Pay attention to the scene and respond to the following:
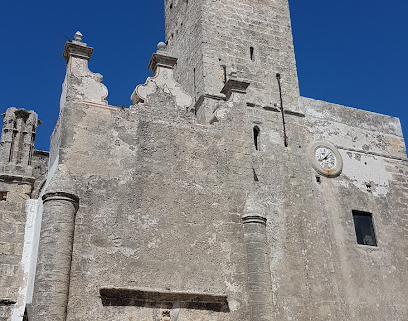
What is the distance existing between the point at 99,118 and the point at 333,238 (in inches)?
275

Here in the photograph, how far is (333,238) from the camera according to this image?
1405 centimetres

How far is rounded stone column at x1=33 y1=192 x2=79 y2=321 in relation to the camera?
840 centimetres

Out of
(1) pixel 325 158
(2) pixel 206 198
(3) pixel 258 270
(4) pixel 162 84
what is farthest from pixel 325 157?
(3) pixel 258 270

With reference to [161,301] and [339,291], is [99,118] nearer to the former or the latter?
[161,301]

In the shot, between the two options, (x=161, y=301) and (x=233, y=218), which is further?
(x=233, y=218)

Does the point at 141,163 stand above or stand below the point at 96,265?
above

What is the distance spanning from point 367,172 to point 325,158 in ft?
5.06

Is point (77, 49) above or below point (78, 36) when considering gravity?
below

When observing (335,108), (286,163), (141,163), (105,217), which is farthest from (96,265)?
(335,108)

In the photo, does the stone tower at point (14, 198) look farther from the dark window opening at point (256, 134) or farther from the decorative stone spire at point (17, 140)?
the dark window opening at point (256, 134)

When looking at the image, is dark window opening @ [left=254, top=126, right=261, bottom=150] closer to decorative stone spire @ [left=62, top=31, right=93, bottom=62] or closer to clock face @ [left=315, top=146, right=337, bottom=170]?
clock face @ [left=315, top=146, right=337, bottom=170]

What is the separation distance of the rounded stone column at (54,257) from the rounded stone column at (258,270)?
3.28 m

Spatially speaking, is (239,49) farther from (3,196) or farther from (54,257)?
(54,257)

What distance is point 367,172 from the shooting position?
618 inches
